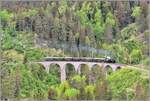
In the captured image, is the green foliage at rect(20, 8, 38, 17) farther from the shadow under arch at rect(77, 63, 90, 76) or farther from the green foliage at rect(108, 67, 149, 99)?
the green foliage at rect(108, 67, 149, 99)

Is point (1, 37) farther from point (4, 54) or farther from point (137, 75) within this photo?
point (137, 75)

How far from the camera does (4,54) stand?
10820 mm

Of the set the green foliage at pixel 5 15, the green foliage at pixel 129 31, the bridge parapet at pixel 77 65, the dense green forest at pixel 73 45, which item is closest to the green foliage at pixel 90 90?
the dense green forest at pixel 73 45

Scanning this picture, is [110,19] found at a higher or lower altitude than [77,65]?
higher

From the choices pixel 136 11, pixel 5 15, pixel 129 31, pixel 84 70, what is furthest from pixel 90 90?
pixel 5 15

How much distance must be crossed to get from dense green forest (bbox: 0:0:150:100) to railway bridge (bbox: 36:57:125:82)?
2cm

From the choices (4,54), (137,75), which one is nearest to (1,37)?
(4,54)

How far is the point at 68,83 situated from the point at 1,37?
0.45 m

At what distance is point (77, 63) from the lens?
35.5ft

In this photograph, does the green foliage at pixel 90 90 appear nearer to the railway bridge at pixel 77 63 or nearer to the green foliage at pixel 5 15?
the railway bridge at pixel 77 63

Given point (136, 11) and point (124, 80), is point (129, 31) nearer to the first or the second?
point (136, 11)

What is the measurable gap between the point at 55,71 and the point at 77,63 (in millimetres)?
131

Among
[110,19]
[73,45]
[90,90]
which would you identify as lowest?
[90,90]

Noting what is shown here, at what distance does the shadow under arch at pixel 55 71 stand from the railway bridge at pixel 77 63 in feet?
0.04
